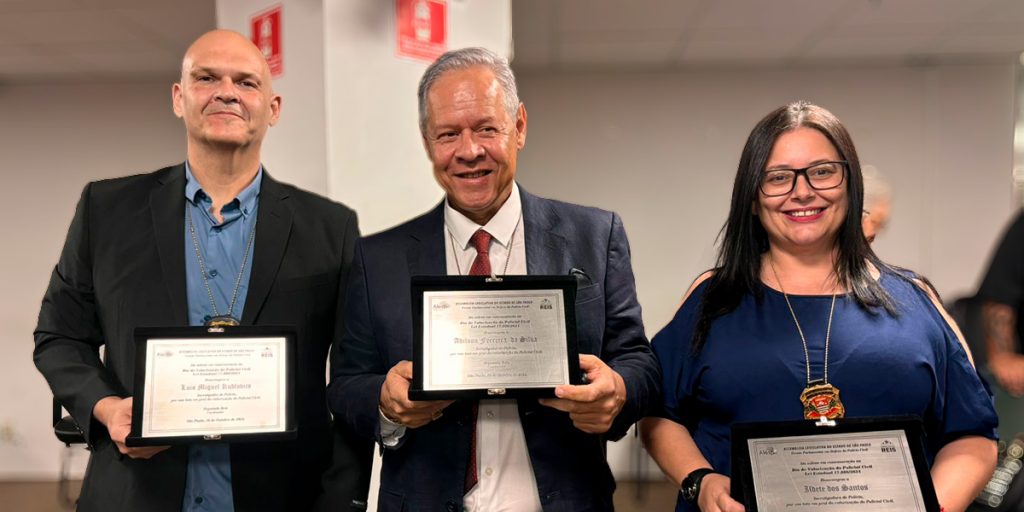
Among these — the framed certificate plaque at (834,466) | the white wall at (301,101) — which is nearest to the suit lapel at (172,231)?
the white wall at (301,101)

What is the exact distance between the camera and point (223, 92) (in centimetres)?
195

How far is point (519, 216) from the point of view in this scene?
182 cm

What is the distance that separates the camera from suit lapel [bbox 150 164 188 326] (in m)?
1.88

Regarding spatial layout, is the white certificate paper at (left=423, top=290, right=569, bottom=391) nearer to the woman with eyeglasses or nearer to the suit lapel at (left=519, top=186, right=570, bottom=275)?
the suit lapel at (left=519, top=186, right=570, bottom=275)

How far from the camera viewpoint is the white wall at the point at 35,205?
6586mm

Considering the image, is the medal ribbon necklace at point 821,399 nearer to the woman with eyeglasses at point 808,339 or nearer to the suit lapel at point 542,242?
the woman with eyeglasses at point 808,339

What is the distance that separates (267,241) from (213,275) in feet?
0.51

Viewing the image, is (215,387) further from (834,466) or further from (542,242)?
(834,466)

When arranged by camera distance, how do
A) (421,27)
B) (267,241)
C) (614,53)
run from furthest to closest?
1. (614,53)
2. (421,27)
3. (267,241)

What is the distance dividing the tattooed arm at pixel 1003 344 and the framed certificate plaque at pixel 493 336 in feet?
5.56

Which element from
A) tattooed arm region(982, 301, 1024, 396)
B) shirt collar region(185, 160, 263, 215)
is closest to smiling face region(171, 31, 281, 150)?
shirt collar region(185, 160, 263, 215)

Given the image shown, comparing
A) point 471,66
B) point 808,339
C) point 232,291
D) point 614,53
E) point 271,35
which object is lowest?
point 808,339

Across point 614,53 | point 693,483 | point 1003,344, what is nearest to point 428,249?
point 693,483

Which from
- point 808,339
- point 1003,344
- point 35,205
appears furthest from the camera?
→ point 35,205
